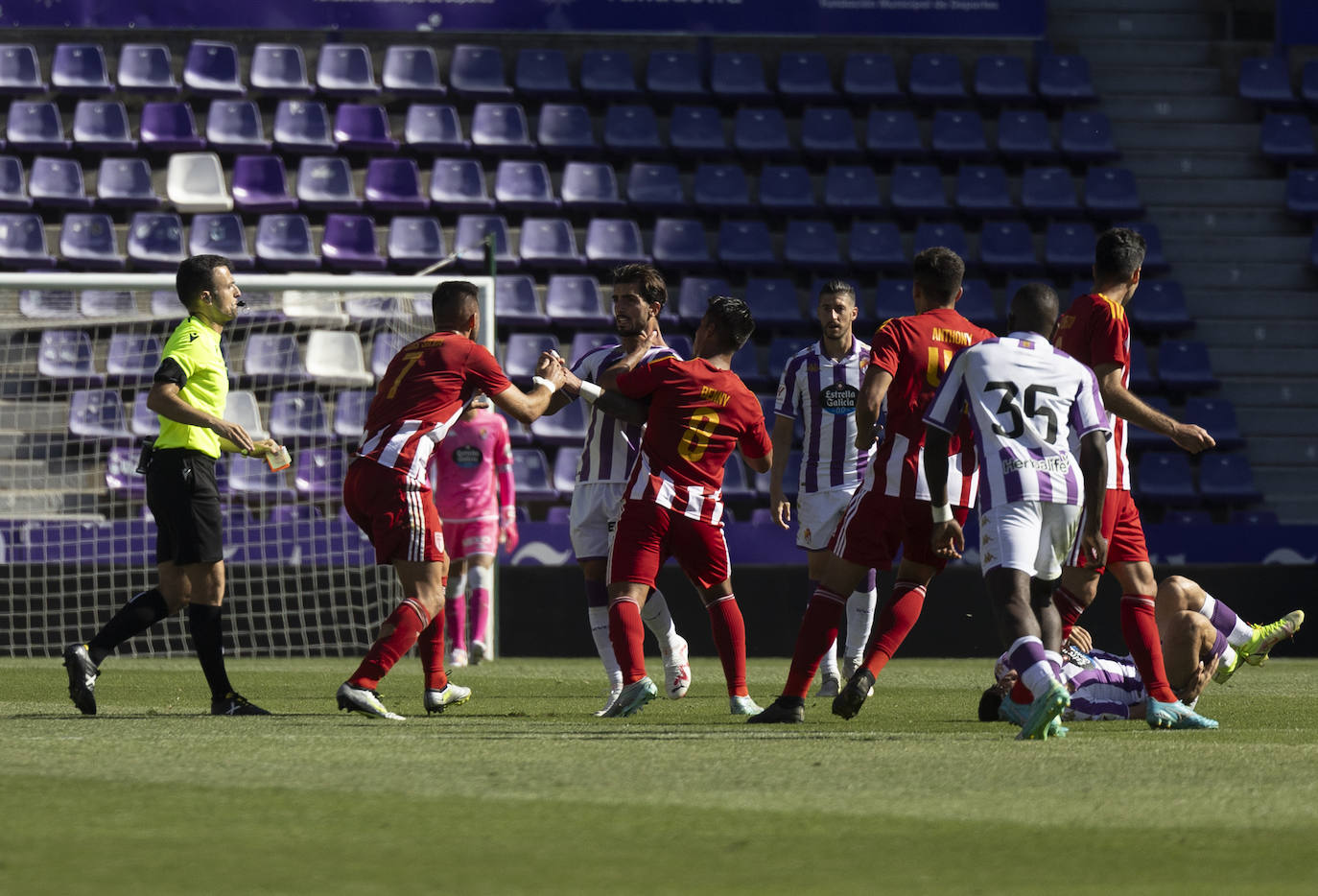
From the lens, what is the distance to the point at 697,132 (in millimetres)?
17203

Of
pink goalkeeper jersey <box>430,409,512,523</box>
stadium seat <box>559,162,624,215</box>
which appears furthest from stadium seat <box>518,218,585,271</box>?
pink goalkeeper jersey <box>430,409,512,523</box>

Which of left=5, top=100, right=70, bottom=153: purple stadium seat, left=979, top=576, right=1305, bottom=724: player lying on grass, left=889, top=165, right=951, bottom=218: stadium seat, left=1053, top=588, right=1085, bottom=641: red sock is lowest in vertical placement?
left=979, top=576, right=1305, bottom=724: player lying on grass

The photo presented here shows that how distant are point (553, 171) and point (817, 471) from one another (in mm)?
9042

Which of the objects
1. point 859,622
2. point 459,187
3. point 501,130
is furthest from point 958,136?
point 859,622

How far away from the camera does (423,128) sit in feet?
55.7

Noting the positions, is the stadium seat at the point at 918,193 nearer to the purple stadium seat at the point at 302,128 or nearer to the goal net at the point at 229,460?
the goal net at the point at 229,460

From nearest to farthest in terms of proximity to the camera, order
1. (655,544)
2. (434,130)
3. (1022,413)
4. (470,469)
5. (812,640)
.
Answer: (1022,413), (812,640), (655,544), (470,469), (434,130)

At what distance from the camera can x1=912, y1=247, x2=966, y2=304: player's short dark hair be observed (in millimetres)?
7062

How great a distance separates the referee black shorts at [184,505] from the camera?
284 inches

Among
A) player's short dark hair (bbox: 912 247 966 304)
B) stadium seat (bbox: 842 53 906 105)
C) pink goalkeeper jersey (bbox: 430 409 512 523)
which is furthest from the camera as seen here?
stadium seat (bbox: 842 53 906 105)

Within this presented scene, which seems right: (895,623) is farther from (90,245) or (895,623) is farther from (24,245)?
(24,245)

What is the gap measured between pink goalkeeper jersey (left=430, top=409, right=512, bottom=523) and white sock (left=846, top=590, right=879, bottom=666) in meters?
3.34

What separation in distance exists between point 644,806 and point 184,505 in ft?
11.6

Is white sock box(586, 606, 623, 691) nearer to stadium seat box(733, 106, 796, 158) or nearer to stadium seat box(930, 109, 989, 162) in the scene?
stadium seat box(733, 106, 796, 158)
